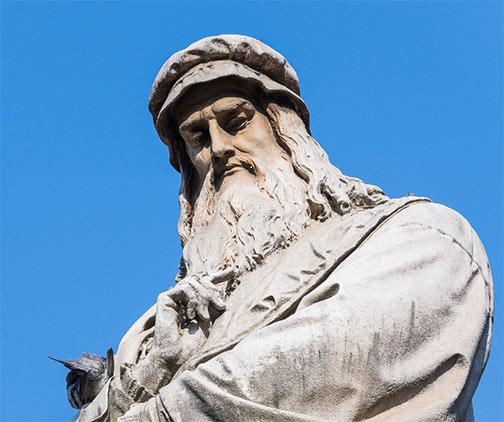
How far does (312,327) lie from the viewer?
812cm

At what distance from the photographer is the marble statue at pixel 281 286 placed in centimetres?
802

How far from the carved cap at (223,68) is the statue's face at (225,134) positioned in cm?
11

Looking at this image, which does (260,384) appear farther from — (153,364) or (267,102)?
(267,102)

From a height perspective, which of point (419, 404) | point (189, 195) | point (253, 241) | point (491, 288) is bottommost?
point (419, 404)

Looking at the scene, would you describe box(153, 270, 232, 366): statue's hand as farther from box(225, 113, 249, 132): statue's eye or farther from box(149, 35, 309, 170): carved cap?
box(149, 35, 309, 170): carved cap

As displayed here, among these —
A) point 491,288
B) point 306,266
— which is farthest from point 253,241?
point 491,288

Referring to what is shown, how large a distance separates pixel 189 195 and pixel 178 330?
67.5 inches

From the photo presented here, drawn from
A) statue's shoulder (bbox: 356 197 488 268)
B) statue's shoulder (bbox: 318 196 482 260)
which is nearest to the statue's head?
statue's shoulder (bbox: 318 196 482 260)

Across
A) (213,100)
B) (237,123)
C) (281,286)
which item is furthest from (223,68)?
(281,286)

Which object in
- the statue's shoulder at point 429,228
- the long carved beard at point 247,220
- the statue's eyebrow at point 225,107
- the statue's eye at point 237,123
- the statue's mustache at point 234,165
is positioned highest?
the statue's eyebrow at point 225,107

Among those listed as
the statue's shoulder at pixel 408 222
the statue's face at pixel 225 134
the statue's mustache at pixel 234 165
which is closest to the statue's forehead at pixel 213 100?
the statue's face at pixel 225 134

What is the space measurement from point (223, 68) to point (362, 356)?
8.84ft

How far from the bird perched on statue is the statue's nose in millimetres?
1445

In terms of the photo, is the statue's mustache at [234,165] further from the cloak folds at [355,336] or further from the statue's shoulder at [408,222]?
the cloak folds at [355,336]
